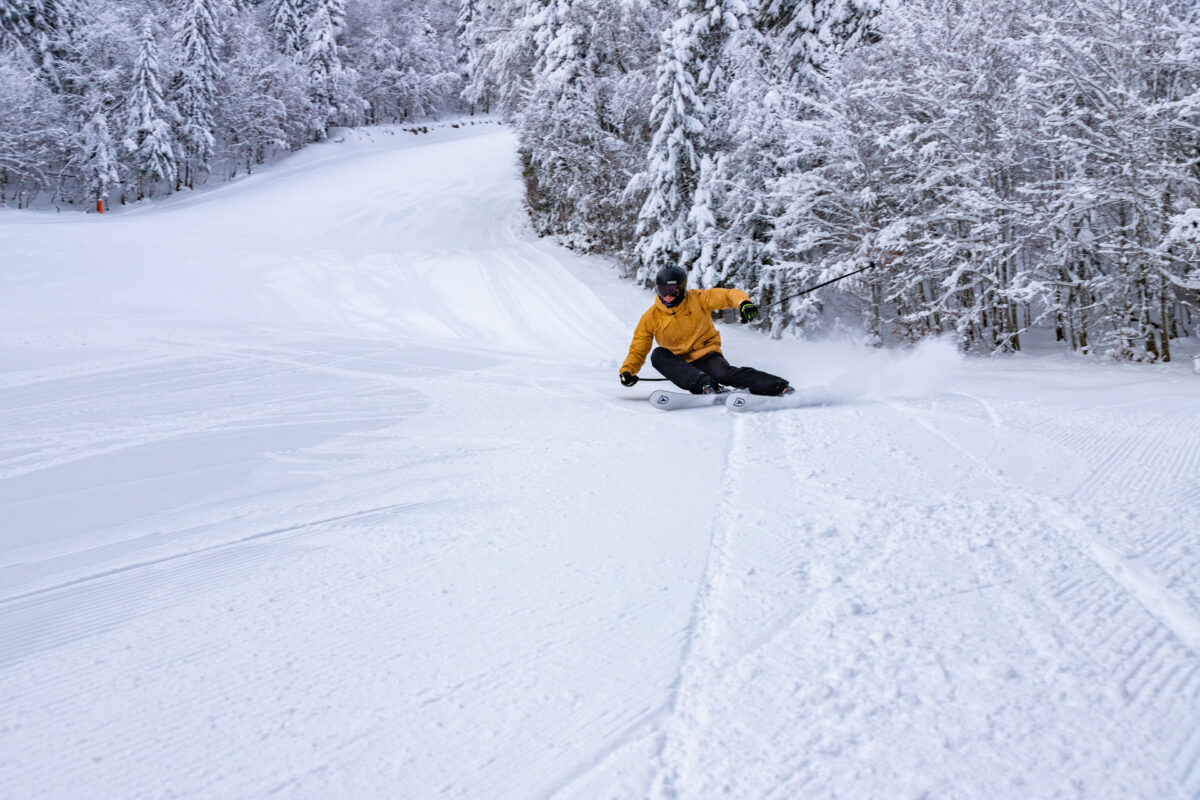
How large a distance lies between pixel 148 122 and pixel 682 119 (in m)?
29.7

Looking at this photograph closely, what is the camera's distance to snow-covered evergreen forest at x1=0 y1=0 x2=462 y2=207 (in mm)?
29812

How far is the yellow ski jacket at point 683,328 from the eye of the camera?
6727 mm

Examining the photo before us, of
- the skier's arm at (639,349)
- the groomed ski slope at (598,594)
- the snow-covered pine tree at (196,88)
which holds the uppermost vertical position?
the snow-covered pine tree at (196,88)

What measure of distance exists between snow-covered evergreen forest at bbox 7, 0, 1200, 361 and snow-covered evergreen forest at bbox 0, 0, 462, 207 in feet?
65.1

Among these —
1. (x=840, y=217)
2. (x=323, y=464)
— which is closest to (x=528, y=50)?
(x=840, y=217)

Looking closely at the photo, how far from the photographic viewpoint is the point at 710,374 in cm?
664

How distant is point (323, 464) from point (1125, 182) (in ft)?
28.7

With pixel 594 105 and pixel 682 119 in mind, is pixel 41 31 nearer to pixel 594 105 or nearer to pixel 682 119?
pixel 594 105

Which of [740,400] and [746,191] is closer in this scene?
[740,400]

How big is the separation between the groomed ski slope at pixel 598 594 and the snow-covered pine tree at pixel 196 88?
112ft

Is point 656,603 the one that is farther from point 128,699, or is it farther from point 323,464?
point 323,464

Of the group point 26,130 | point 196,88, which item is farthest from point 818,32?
point 196,88

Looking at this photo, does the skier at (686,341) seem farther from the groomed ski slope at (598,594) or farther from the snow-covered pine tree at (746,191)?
the snow-covered pine tree at (746,191)

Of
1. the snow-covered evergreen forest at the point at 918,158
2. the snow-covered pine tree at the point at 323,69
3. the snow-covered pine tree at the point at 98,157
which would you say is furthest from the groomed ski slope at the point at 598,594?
the snow-covered pine tree at the point at 323,69
